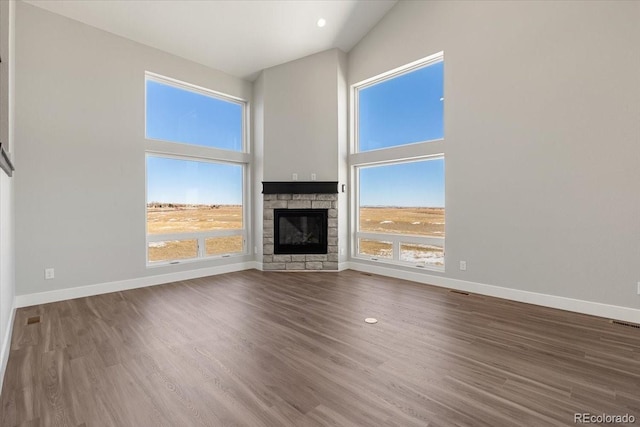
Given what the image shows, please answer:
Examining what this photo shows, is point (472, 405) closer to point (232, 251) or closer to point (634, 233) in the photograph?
point (634, 233)

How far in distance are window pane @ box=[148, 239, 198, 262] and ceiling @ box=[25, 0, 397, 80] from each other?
3.07m

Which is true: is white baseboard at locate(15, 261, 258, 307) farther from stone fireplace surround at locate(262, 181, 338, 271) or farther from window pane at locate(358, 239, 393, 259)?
window pane at locate(358, 239, 393, 259)

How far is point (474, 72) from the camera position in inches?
161

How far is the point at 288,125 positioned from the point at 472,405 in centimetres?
492

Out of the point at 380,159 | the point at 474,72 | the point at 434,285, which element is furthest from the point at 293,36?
the point at 434,285

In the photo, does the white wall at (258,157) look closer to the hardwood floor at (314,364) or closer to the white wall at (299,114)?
the white wall at (299,114)

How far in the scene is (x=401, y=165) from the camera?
16.8 feet

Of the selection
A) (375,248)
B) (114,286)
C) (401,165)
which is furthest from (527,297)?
(114,286)

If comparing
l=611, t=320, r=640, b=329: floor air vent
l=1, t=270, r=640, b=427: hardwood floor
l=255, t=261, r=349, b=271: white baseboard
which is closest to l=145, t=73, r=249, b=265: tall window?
l=255, t=261, r=349, b=271: white baseboard

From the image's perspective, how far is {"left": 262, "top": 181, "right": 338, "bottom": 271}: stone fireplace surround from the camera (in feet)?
18.2

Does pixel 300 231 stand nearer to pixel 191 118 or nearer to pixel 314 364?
pixel 191 118

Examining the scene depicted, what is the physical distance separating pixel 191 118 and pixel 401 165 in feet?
12.2

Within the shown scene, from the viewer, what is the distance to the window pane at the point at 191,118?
4727 mm

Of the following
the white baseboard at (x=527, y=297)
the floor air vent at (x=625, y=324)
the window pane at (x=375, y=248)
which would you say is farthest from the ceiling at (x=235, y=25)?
the floor air vent at (x=625, y=324)
